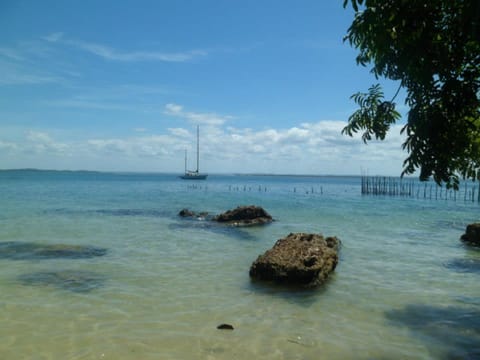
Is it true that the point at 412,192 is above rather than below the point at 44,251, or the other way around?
above

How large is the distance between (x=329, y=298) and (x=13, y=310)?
7.23 m

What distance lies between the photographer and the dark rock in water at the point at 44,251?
1288 centimetres

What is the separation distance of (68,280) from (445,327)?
30.7 feet

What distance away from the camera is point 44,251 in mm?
13680

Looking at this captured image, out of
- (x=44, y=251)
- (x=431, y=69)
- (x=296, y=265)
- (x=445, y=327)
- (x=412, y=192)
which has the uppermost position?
(x=431, y=69)

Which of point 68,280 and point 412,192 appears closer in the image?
point 68,280

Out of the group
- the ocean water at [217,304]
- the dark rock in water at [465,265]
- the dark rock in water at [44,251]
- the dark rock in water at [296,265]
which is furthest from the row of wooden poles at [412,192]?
the dark rock in water at [44,251]

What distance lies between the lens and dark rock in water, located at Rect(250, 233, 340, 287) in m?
9.97

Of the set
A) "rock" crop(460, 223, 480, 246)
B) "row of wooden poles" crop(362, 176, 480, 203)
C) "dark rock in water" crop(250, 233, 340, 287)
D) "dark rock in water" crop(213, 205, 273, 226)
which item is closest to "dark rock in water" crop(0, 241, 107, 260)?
"dark rock in water" crop(250, 233, 340, 287)

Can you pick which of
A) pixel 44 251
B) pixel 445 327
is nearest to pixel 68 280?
pixel 44 251

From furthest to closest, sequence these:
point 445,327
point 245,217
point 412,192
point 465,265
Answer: point 412,192 < point 245,217 < point 465,265 < point 445,327

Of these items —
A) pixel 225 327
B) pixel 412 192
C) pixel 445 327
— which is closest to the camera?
pixel 225 327

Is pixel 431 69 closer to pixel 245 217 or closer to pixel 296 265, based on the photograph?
pixel 296 265

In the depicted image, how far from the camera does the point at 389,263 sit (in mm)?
13297
